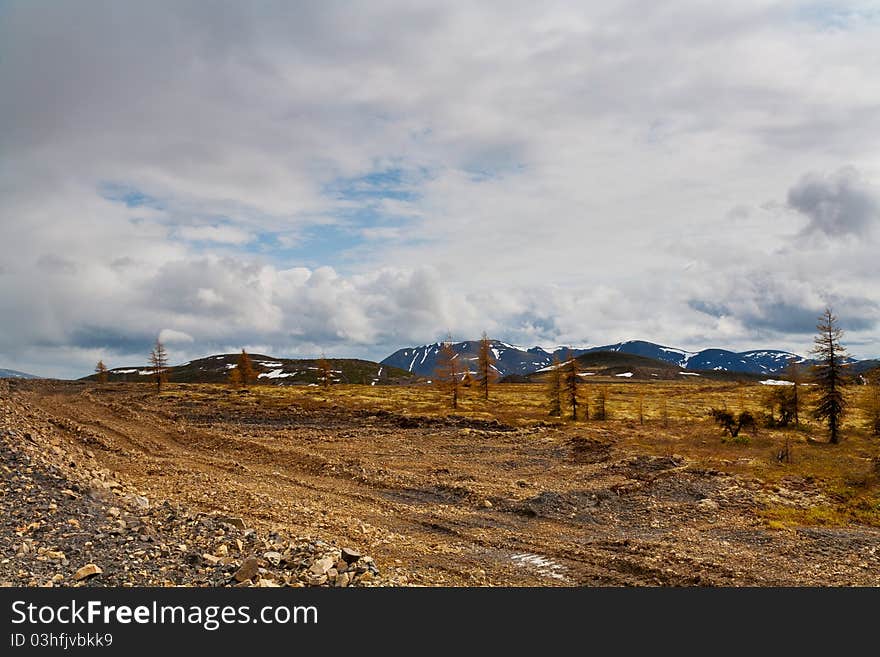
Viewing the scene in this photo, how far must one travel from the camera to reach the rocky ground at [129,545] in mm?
11422

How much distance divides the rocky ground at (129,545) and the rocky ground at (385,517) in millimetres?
51

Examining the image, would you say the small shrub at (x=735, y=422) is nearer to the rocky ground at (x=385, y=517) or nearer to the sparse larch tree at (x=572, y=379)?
the rocky ground at (x=385, y=517)

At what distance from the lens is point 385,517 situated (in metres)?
22.2

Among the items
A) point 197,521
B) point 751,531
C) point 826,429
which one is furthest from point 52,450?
point 826,429

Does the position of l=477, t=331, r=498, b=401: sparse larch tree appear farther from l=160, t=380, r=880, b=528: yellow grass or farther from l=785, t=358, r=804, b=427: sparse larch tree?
l=785, t=358, r=804, b=427: sparse larch tree

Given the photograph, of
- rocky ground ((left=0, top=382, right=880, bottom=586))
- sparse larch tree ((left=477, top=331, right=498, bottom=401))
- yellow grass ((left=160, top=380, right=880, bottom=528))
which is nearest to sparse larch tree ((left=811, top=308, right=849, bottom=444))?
yellow grass ((left=160, top=380, right=880, bottom=528))

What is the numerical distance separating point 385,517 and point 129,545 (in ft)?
36.3

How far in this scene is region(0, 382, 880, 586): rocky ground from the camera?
12.7m

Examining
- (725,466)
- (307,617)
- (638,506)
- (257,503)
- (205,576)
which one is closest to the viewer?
(307,617)

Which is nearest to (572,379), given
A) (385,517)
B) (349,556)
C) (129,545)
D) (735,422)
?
(735,422)

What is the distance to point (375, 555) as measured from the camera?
52.2 ft

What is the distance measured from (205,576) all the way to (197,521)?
3842 millimetres

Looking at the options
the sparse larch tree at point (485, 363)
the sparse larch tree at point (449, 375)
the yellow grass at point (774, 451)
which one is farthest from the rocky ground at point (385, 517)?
the sparse larch tree at point (485, 363)

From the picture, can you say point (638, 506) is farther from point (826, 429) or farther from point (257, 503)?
point (826, 429)
